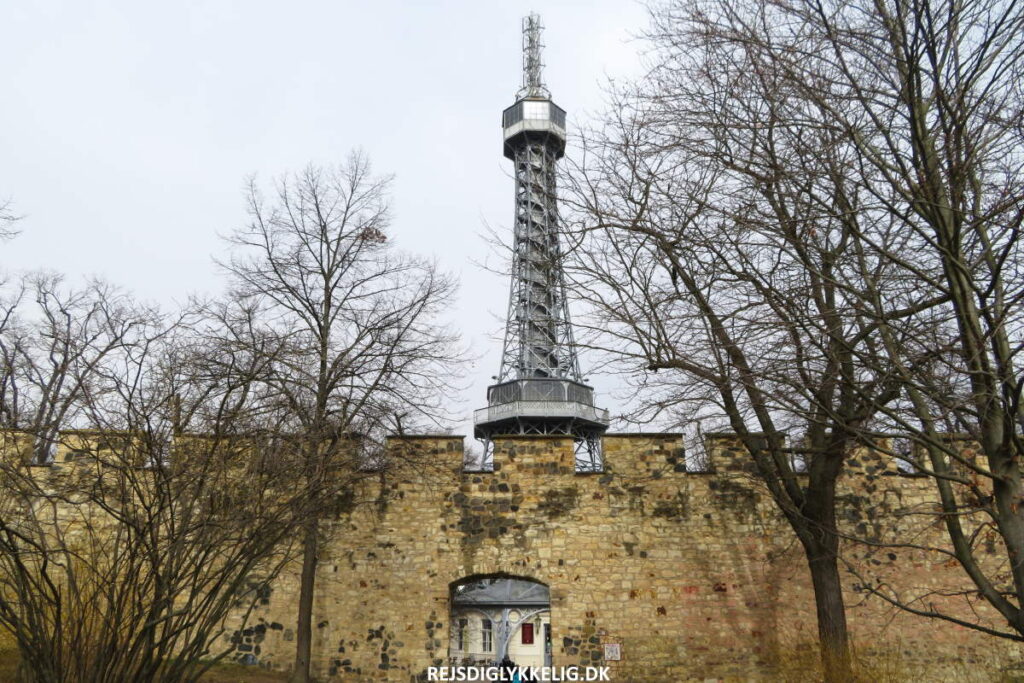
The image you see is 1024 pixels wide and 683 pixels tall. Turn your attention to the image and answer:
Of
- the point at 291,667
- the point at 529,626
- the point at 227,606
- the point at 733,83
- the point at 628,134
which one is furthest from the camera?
the point at 529,626

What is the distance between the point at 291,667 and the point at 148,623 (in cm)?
666

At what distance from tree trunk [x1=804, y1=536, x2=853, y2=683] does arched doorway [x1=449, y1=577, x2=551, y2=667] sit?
796 centimetres

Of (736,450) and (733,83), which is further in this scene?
(736,450)

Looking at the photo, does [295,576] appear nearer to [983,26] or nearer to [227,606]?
[227,606]

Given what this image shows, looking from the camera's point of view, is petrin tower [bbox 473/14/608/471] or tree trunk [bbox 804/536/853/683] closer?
tree trunk [bbox 804/536/853/683]

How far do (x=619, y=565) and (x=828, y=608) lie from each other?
2.96 meters

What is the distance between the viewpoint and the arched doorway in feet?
49.7

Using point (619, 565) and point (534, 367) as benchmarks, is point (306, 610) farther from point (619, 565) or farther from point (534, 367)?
point (534, 367)

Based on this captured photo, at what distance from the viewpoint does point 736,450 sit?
10484mm

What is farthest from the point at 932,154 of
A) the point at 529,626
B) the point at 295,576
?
the point at 529,626

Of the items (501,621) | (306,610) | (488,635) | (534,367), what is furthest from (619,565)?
(534,367)

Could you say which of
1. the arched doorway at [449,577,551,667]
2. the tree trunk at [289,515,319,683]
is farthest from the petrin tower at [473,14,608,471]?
the tree trunk at [289,515,319,683]

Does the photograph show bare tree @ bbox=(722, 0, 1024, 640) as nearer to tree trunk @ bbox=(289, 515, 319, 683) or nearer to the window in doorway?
tree trunk @ bbox=(289, 515, 319, 683)

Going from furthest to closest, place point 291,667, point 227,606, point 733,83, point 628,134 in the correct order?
point 291,667 → point 628,134 → point 733,83 → point 227,606
